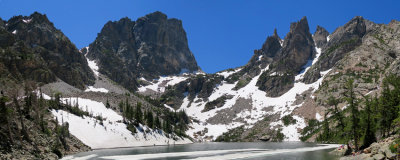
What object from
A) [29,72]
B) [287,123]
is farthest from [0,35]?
[287,123]

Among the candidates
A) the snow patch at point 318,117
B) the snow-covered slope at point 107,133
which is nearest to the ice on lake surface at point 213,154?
the snow-covered slope at point 107,133

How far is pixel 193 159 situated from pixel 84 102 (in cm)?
10447

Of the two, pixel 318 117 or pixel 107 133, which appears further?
pixel 318 117

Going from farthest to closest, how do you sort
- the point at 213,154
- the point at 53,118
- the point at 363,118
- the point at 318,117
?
the point at 318,117 → the point at 53,118 → the point at 213,154 → the point at 363,118

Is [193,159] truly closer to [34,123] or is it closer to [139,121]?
[34,123]

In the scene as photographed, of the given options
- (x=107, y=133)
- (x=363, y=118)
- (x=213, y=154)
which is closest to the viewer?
(x=363, y=118)

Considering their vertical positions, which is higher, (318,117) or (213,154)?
(318,117)

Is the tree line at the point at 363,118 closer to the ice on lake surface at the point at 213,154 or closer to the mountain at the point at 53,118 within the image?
the ice on lake surface at the point at 213,154

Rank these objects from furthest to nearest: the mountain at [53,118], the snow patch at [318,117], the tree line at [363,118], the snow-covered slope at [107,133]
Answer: the snow patch at [318,117], the snow-covered slope at [107,133], the tree line at [363,118], the mountain at [53,118]

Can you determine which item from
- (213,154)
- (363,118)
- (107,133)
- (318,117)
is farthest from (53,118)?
(318,117)

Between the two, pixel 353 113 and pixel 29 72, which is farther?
pixel 29 72

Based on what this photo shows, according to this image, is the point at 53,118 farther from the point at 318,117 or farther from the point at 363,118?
the point at 318,117

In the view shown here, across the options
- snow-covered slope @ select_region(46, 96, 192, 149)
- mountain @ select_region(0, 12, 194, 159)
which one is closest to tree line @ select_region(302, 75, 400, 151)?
mountain @ select_region(0, 12, 194, 159)

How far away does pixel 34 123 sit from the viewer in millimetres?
54625
